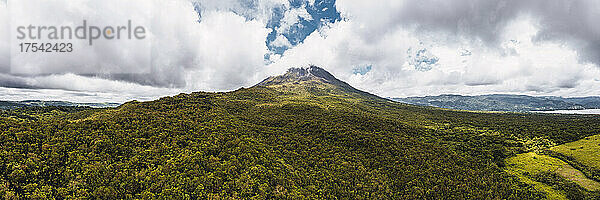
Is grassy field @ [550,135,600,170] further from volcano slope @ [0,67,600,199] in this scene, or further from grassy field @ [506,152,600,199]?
volcano slope @ [0,67,600,199]

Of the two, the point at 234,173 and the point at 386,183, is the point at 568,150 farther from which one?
the point at 234,173

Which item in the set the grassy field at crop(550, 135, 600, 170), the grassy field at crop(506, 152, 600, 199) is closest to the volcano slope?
the grassy field at crop(506, 152, 600, 199)

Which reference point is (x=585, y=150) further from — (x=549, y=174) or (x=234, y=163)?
(x=234, y=163)

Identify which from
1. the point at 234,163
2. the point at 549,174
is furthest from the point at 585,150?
the point at 234,163

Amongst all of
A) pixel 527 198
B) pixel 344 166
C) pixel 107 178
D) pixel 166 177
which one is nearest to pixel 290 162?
pixel 344 166

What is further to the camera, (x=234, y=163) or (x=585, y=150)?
(x=585, y=150)
